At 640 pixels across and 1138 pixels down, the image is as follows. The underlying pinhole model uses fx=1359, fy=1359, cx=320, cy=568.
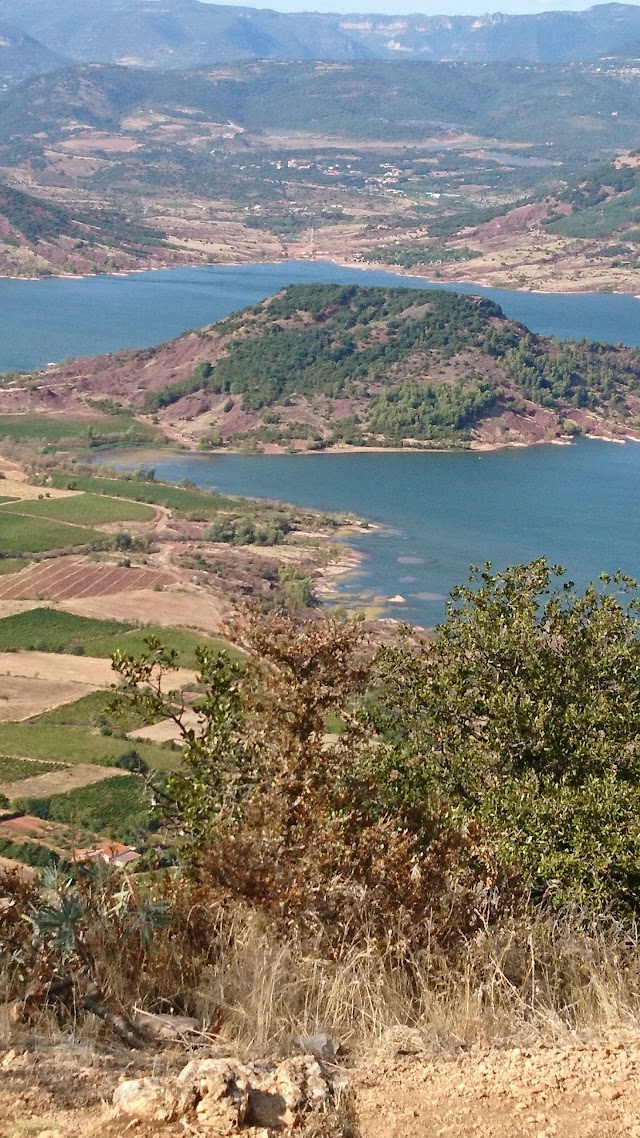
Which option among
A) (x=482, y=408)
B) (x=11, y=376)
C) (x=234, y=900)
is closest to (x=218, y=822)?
(x=234, y=900)

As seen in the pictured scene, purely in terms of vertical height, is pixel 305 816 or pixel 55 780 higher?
pixel 305 816

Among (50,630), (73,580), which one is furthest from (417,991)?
(73,580)

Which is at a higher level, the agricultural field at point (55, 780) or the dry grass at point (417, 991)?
the dry grass at point (417, 991)

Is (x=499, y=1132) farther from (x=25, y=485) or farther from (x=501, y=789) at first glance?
(x=25, y=485)

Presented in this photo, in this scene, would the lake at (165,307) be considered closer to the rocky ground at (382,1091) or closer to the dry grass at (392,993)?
the dry grass at (392,993)

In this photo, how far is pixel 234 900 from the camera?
6.29 m

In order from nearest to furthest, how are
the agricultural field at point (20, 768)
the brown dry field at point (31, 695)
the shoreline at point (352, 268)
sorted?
the agricultural field at point (20, 768) < the brown dry field at point (31, 695) < the shoreline at point (352, 268)

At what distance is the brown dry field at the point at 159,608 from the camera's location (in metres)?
37.8

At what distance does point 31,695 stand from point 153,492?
24094mm

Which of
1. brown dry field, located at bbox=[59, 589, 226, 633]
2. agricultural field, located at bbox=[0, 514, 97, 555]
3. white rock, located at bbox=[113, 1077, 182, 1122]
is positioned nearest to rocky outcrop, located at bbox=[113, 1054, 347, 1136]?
white rock, located at bbox=[113, 1077, 182, 1122]

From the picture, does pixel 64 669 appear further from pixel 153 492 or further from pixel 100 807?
pixel 153 492

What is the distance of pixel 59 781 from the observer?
25453 mm

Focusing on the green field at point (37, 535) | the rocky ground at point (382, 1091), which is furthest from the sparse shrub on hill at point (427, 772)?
the green field at point (37, 535)

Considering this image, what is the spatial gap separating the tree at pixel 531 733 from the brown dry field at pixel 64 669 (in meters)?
21.8
